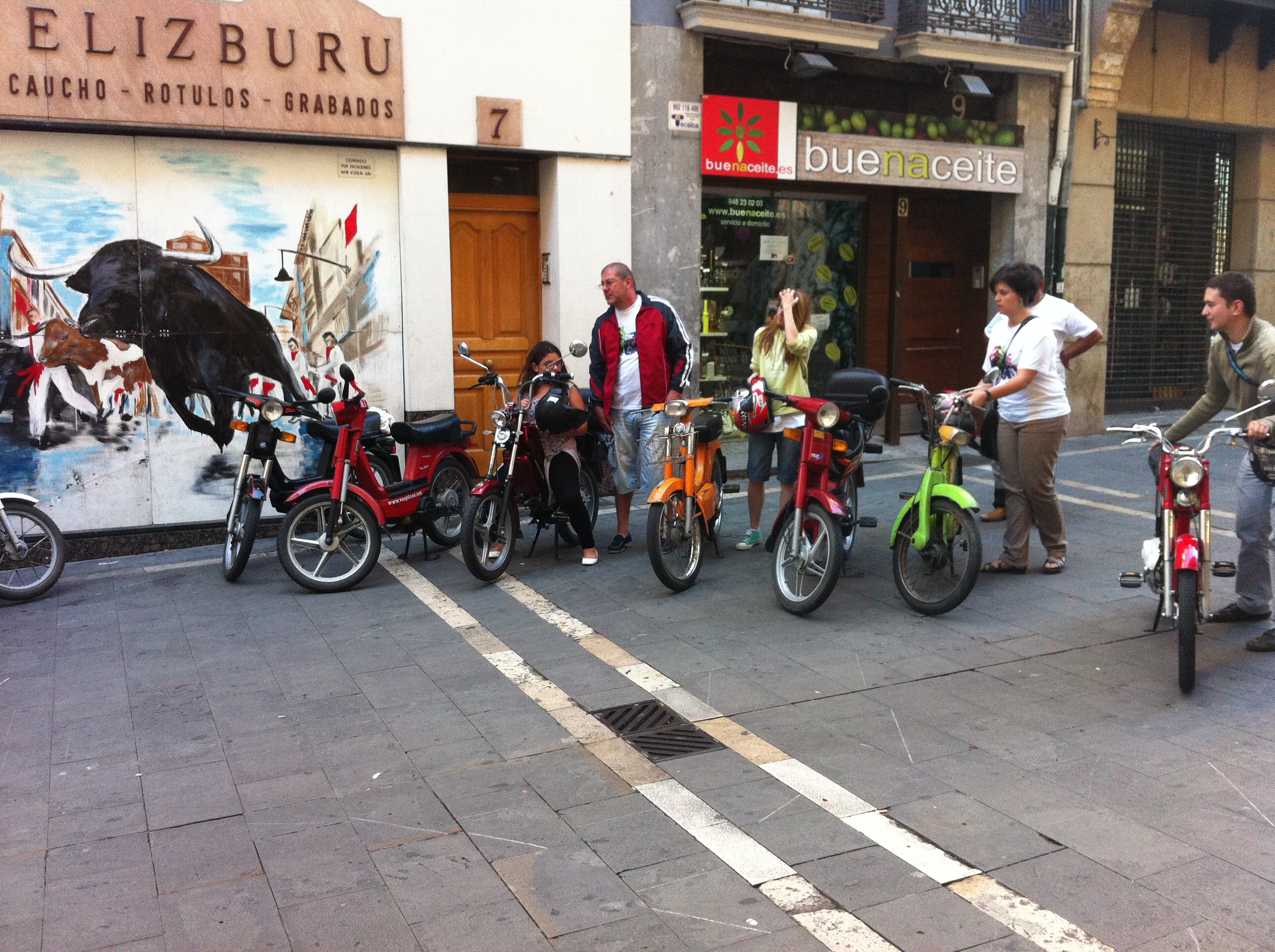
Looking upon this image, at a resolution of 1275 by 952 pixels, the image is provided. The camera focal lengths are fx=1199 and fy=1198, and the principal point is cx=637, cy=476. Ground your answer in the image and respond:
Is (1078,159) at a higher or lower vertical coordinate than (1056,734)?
higher

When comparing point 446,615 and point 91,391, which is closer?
point 446,615

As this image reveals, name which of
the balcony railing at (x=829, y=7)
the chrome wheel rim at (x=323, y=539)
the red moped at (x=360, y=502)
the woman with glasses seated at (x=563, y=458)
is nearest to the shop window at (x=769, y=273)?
the balcony railing at (x=829, y=7)

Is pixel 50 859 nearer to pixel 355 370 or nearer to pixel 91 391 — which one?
pixel 91 391

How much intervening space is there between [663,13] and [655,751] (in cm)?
777

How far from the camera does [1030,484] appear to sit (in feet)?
24.0

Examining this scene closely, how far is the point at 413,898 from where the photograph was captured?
12.0 feet

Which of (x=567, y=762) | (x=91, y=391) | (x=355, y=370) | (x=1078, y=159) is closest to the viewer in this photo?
(x=567, y=762)

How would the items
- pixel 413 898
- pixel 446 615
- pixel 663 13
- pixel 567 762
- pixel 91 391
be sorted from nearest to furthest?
pixel 413 898, pixel 567 762, pixel 446 615, pixel 91 391, pixel 663 13

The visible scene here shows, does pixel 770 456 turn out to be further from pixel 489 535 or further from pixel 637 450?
pixel 489 535

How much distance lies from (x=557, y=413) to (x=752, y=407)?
1224mm

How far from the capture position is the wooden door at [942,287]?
13.0 meters

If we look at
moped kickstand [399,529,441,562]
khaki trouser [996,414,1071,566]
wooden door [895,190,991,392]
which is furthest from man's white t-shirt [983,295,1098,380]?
wooden door [895,190,991,392]

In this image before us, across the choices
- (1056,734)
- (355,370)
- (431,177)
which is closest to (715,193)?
(431,177)

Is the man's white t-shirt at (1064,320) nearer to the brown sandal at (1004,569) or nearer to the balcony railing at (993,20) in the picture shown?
the brown sandal at (1004,569)
